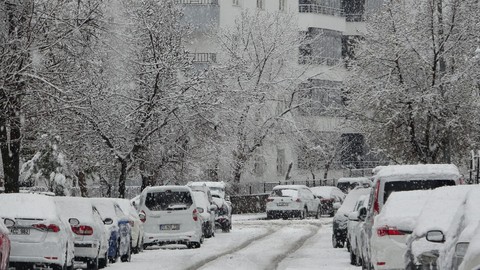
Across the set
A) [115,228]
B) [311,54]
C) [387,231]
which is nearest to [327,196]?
[311,54]

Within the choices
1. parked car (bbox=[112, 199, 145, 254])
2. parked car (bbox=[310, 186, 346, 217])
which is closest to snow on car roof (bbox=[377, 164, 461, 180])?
parked car (bbox=[112, 199, 145, 254])

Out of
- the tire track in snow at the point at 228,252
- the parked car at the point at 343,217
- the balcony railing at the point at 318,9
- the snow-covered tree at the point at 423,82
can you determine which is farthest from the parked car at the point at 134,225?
the balcony railing at the point at 318,9

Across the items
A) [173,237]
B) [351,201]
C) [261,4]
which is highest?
[261,4]

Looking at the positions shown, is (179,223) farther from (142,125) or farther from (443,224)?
(443,224)

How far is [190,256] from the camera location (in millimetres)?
30281

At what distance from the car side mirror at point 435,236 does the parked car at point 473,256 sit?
2416 millimetres

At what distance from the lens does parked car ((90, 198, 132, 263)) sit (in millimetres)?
27688

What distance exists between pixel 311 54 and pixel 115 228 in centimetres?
5189

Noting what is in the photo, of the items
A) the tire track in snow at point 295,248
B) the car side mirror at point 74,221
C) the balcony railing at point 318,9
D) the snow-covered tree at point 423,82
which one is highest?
the balcony railing at point 318,9

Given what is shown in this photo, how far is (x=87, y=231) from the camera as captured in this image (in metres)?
25.3

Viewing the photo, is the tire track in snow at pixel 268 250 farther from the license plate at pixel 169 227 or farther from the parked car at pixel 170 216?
the license plate at pixel 169 227

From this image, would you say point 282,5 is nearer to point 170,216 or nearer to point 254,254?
point 170,216

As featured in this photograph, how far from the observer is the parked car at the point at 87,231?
2522cm

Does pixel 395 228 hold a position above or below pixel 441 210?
below
